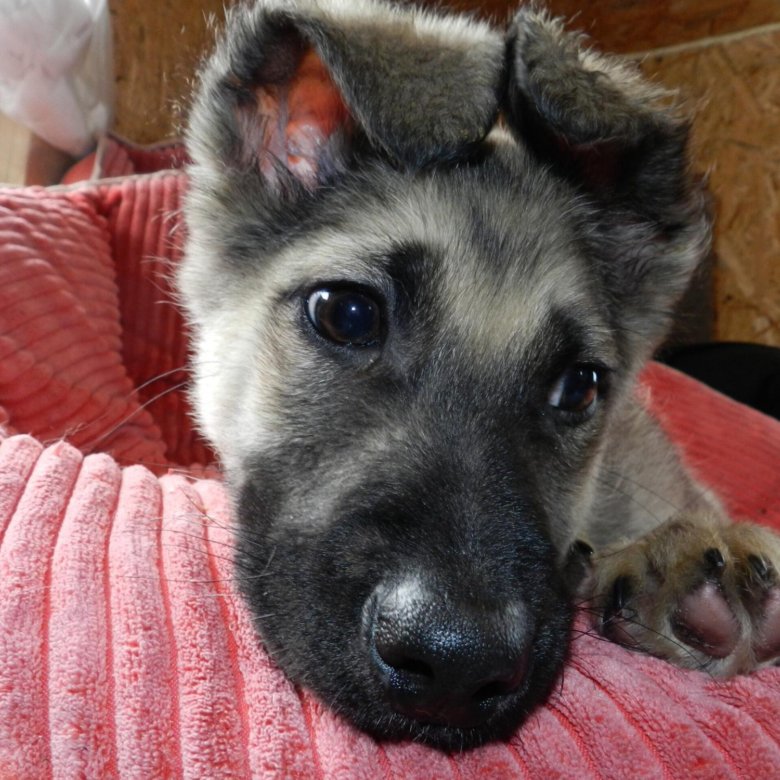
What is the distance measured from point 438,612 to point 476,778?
10.1 inches

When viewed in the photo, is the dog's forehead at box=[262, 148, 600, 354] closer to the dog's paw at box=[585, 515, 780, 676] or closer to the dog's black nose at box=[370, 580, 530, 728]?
the dog's paw at box=[585, 515, 780, 676]

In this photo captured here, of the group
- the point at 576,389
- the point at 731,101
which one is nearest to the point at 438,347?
the point at 576,389

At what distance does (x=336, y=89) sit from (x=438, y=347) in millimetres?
596

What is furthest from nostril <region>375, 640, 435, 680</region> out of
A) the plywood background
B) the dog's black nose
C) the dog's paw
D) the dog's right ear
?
the plywood background

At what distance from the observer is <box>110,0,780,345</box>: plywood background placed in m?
6.10

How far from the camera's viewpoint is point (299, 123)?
190cm

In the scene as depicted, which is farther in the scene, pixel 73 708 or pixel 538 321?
pixel 538 321

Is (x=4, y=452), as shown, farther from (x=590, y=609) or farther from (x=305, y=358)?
(x=590, y=609)

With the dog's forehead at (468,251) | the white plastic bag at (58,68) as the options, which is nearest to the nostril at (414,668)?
the dog's forehead at (468,251)

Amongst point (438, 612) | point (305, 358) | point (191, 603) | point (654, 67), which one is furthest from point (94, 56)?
point (654, 67)

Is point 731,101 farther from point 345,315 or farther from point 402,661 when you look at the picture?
point 402,661

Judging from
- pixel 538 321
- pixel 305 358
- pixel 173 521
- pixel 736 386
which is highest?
pixel 538 321

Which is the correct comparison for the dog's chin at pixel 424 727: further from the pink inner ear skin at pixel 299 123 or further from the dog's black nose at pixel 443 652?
the pink inner ear skin at pixel 299 123

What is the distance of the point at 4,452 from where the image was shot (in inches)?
59.9
